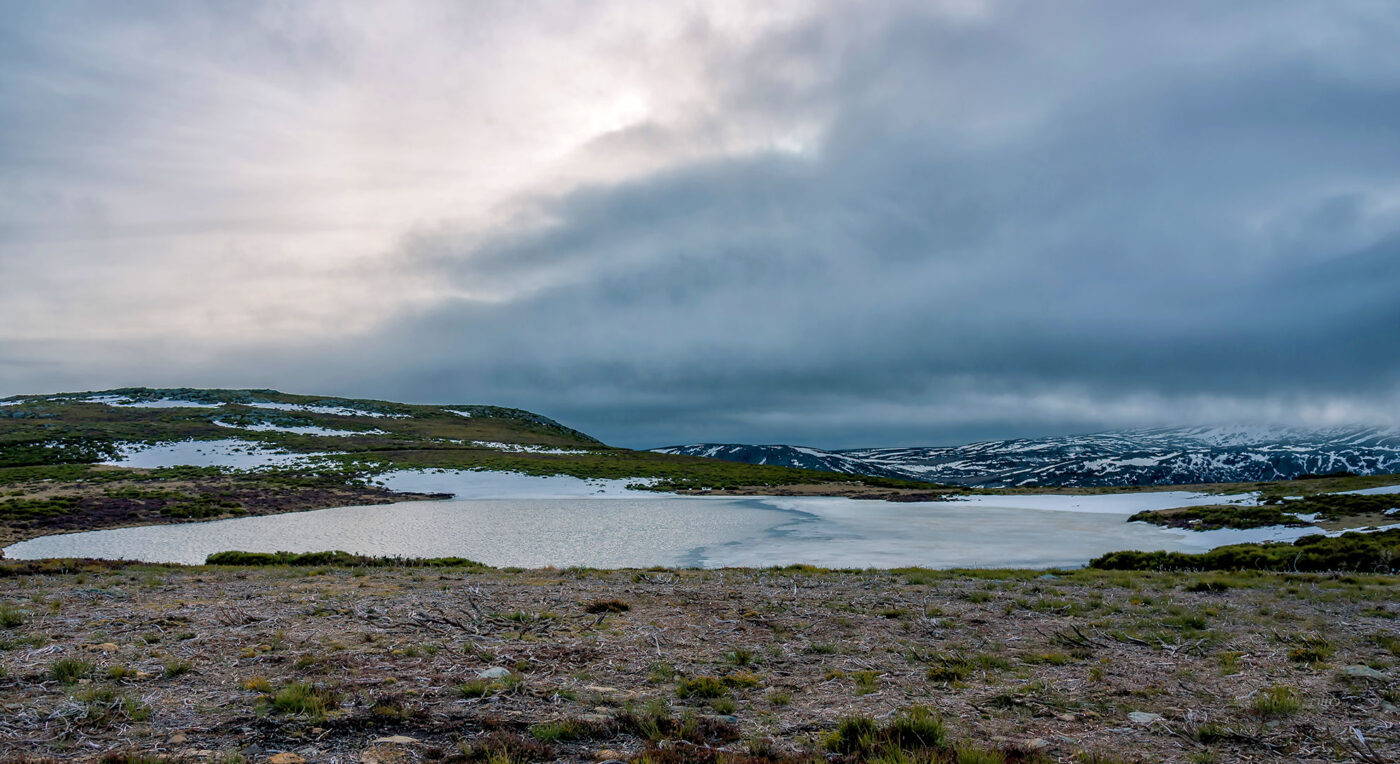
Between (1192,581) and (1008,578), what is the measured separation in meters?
4.75

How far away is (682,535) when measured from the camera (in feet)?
126

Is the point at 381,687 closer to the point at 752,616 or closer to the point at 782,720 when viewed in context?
the point at 782,720

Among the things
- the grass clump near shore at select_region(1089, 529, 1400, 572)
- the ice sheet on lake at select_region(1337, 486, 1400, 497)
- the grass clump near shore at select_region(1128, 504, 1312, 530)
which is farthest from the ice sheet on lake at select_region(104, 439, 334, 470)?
the ice sheet on lake at select_region(1337, 486, 1400, 497)

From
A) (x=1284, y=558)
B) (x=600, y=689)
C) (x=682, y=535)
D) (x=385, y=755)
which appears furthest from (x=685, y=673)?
(x=682, y=535)

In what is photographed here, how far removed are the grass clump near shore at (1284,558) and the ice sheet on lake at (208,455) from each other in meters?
85.7

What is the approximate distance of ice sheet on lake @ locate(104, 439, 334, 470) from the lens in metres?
79.4

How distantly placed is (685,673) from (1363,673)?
9.59m

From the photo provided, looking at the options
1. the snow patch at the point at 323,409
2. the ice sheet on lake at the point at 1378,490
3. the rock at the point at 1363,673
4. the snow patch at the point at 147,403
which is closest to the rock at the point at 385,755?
the rock at the point at 1363,673

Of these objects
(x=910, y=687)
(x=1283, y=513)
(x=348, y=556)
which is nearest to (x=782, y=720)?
(x=910, y=687)

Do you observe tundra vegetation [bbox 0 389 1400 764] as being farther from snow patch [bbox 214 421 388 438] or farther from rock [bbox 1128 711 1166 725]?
snow patch [bbox 214 421 388 438]

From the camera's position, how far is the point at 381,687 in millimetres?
8867

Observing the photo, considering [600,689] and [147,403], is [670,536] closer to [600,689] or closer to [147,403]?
[600,689]

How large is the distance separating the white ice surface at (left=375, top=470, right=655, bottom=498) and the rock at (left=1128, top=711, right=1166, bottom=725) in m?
63.1

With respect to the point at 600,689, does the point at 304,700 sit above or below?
above
